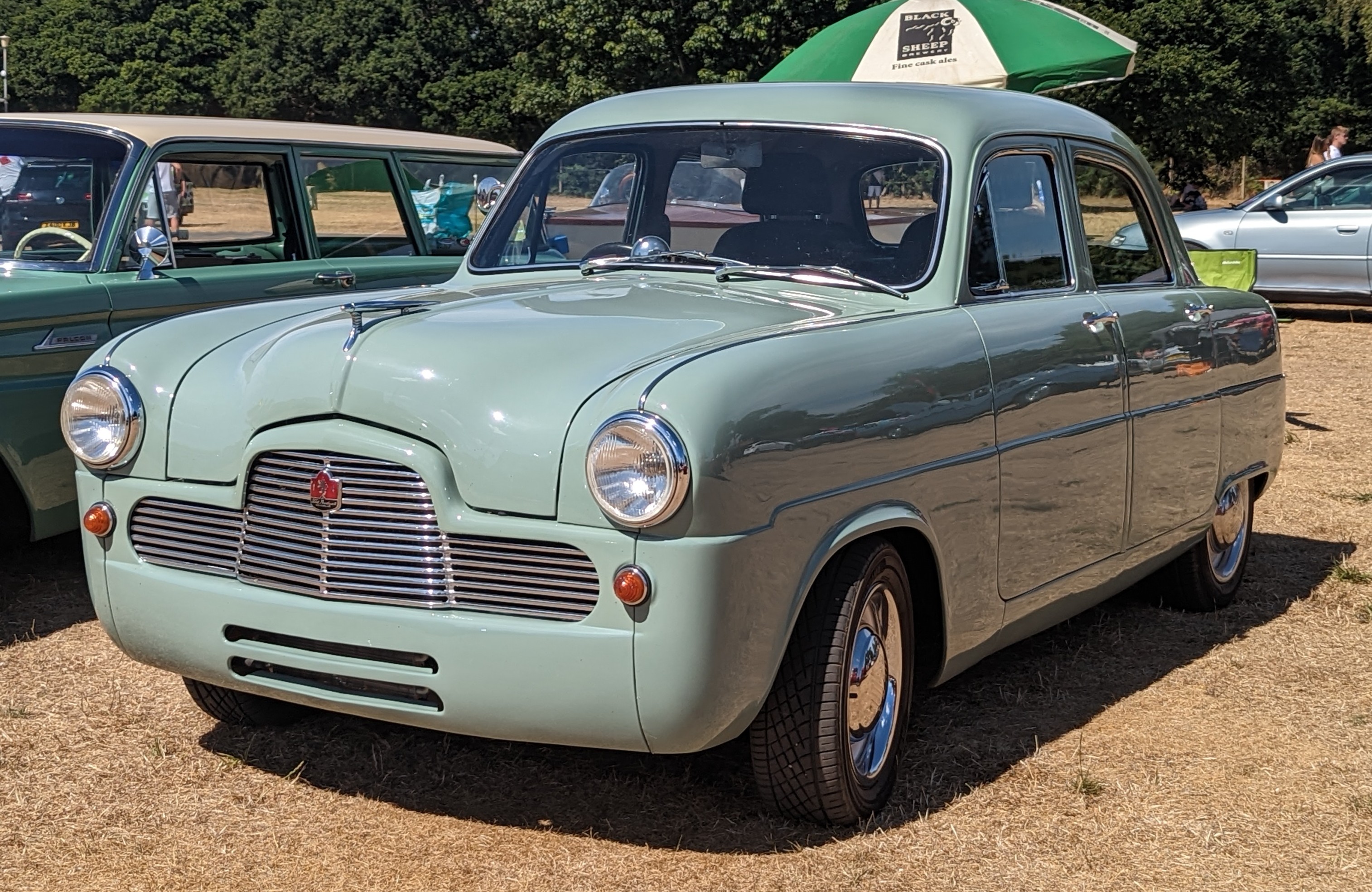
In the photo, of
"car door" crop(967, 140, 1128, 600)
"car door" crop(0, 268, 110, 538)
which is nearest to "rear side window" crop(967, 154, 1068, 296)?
"car door" crop(967, 140, 1128, 600)

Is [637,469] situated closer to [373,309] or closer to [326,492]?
[326,492]

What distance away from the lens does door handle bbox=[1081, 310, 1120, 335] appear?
445 centimetres

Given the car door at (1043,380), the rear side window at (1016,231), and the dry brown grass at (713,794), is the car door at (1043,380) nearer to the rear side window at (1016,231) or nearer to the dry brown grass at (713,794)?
the rear side window at (1016,231)

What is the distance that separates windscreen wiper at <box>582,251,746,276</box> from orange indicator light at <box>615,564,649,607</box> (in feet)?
4.67

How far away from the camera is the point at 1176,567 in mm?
5586

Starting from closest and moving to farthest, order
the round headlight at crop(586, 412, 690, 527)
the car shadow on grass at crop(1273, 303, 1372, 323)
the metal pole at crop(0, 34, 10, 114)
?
the round headlight at crop(586, 412, 690, 527) < the car shadow on grass at crop(1273, 303, 1372, 323) < the metal pole at crop(0, 34, 10, 114)

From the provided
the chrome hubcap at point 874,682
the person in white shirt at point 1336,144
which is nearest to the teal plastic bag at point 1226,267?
the chrome hubcap at point 874,682

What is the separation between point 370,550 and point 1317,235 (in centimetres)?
1358

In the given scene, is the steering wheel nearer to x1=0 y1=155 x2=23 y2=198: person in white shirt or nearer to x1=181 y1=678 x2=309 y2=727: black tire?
x1=0 y1=155 x2=23 y2=198: person in white shirt

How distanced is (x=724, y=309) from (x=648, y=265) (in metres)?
0.68

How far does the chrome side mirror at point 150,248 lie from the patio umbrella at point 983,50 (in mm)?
5494

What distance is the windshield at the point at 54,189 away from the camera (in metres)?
5.88

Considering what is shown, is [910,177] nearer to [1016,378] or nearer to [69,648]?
[1016,378]

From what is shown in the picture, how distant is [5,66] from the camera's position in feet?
189
